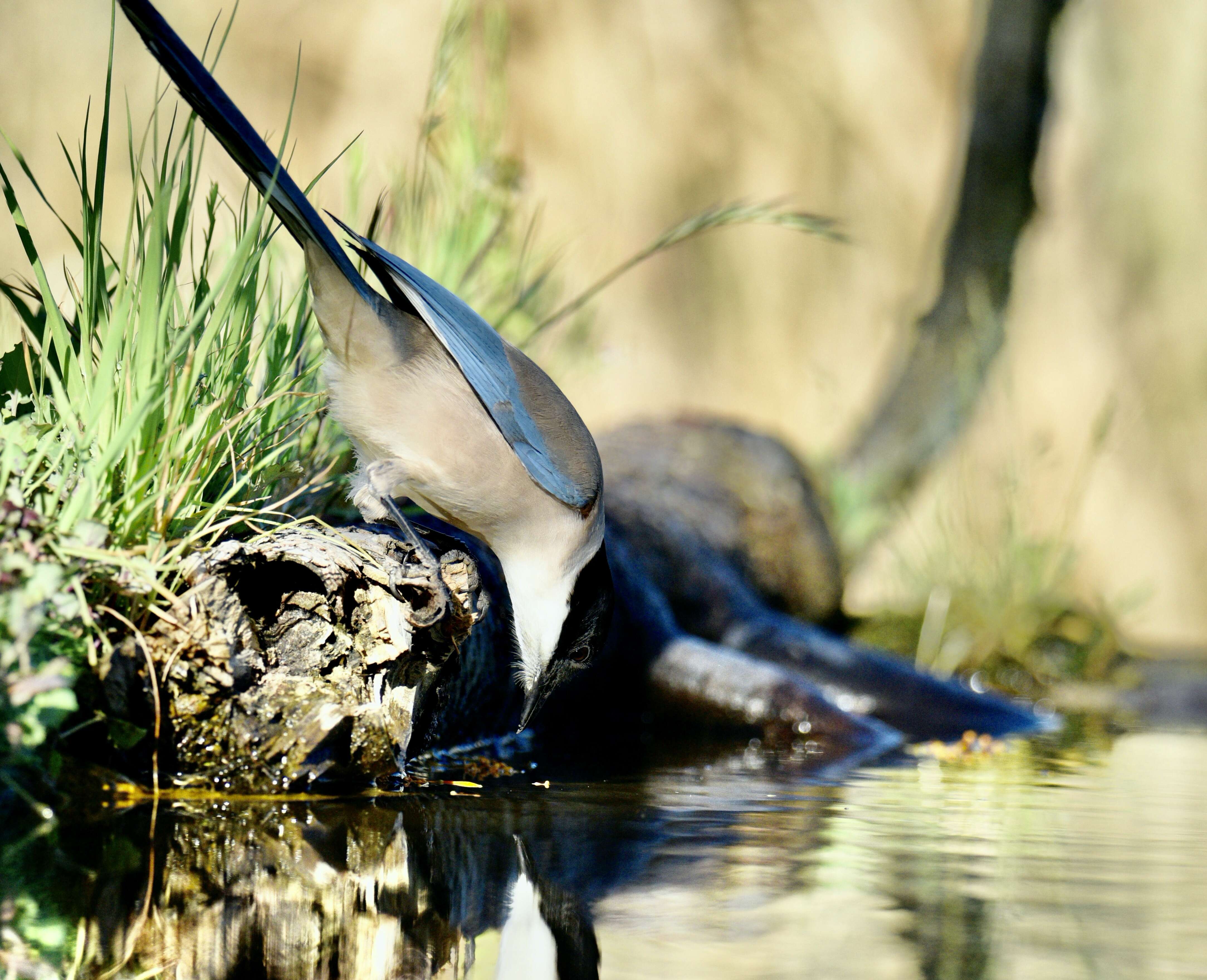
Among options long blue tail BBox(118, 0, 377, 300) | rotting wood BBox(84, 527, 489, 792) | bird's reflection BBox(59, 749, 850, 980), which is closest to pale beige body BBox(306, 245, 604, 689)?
long blue tail BBox(118, 0, 377, 300)

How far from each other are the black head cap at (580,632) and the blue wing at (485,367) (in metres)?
0.21

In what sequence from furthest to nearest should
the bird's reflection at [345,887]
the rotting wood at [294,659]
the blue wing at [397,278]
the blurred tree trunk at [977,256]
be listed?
the blurred tree trunk at [977,256], the blue wing at [397,278], the rotting wood at [294,659], the bird's reflection at [345,887]

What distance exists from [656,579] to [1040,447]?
87.2 inches

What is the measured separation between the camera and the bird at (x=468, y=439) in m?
3.29

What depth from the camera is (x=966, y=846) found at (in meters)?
2.65

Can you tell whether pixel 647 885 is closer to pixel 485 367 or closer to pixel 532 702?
pixel 532 702

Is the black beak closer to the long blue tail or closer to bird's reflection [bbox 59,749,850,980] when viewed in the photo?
bird's reflection [bbox 59,749,850,980]

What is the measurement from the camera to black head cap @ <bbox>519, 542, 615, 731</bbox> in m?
3.42

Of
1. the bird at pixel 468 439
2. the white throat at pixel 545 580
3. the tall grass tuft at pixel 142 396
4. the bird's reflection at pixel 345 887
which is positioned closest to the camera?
the bird's reflection at pixel 345 887

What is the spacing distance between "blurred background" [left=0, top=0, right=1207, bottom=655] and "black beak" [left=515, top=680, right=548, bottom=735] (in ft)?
13.5

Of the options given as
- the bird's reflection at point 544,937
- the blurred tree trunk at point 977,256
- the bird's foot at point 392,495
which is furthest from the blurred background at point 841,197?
the bird's reflection at point 544,937

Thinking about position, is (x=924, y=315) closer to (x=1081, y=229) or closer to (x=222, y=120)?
(x=1081, y=229)

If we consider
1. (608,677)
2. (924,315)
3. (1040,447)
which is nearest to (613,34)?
(924,315)

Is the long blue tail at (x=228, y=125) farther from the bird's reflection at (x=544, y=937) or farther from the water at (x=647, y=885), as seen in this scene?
the bird's reflection at (x=544, y=937)
